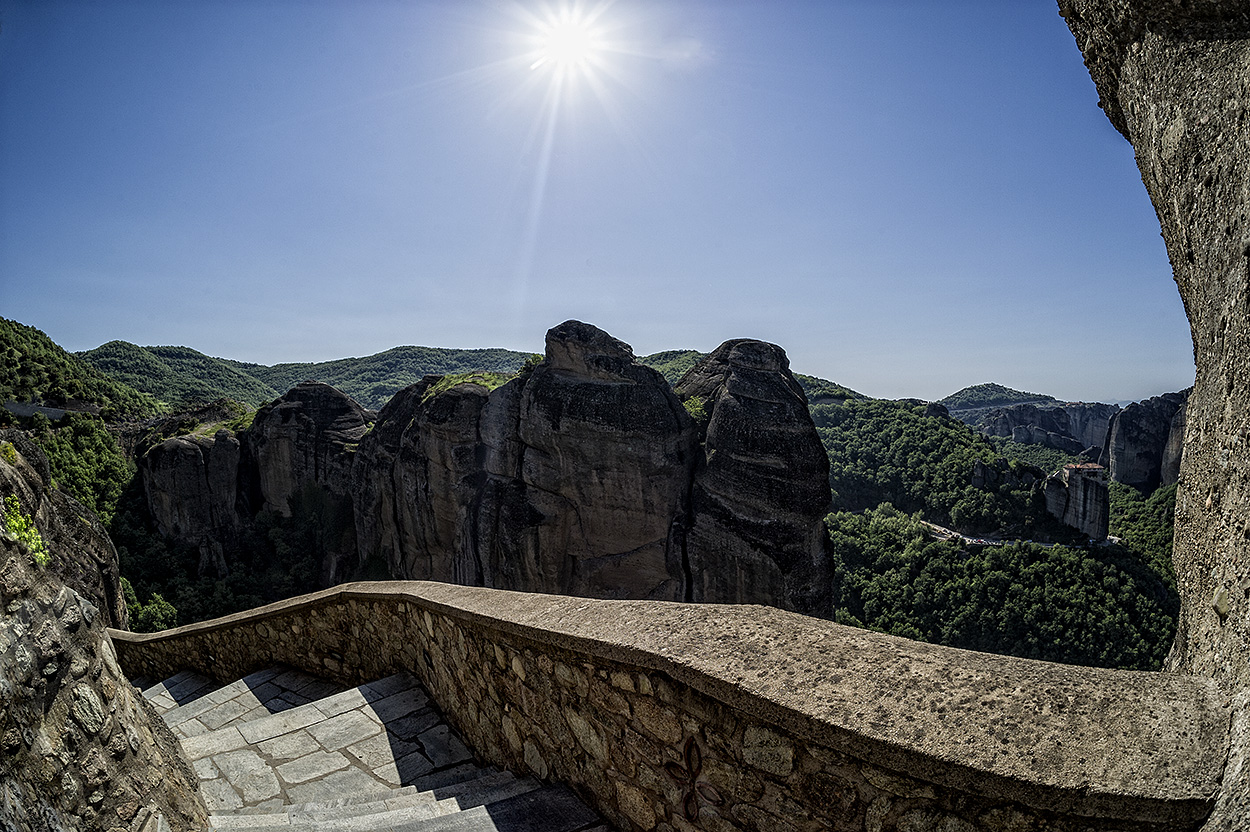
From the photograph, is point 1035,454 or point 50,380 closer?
point 50,380

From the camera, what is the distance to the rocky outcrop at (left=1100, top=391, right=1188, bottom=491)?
38.4 metres

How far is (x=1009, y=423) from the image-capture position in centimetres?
7619

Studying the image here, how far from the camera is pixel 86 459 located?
25.1 meters

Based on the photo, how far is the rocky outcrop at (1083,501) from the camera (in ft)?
105

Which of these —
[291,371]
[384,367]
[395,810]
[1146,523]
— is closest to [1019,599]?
[1146,523]

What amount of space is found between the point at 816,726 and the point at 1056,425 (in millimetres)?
88635

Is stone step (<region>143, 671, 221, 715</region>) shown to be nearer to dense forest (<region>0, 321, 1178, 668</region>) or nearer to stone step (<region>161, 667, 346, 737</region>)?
stone step (<region>161, 667, 346, 737</region>)

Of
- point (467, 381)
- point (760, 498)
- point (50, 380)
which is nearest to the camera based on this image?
point (760, 498)

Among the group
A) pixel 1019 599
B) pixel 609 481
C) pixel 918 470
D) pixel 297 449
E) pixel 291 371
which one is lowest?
pixel 1019 599

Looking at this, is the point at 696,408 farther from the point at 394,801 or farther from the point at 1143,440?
the point at 1143,440

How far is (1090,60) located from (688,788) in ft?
10.5

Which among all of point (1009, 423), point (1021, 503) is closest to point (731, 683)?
point (1021, 503)

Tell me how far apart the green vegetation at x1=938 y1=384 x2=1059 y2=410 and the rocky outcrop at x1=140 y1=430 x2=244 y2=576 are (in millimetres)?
124459

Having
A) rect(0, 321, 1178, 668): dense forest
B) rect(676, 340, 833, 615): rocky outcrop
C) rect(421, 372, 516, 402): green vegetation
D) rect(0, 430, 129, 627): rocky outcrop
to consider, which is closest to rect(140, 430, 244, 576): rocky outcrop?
rect(0, 321, 1178, 668): dense forest
